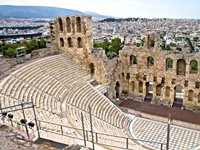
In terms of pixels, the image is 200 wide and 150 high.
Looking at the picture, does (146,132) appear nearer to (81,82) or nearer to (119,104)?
(119,104)

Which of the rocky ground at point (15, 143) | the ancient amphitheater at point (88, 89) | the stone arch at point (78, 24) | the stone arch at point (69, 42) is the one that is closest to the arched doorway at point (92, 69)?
the ancient amphitheater at point (88, 89)

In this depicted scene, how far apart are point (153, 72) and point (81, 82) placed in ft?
25.6

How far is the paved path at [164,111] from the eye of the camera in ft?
67.9

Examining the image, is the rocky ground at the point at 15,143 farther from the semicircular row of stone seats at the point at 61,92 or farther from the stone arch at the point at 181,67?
the stone arch at the point at 181,67

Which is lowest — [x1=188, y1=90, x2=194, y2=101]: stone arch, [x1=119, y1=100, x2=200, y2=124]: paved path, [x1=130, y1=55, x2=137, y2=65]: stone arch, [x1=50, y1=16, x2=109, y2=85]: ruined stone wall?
[x1=119, y1=100, x2=200, y2=124]: paved path

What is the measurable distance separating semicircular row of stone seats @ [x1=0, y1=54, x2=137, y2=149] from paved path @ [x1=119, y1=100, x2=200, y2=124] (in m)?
2.63

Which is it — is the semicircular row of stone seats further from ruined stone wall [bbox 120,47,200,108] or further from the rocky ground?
the rocky ground

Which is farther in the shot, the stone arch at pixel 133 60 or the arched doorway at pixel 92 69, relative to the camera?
the stone arch at pixel 133 60

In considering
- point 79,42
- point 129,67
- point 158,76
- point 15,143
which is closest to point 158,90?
point 158,76

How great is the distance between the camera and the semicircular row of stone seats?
53.6 ft

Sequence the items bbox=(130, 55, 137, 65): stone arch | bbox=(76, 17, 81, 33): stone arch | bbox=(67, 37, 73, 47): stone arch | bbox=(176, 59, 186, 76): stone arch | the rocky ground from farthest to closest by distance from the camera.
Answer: bbox=(130, 55, 137, 65): stone arch → bbox=(67, 37, 73, 47): stone arch → bbox=(76, 17, 81, 33): stone arch → bbox=(176, 59, 186, 76): stone arch → the rocky ground

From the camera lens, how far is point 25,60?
74.4ft

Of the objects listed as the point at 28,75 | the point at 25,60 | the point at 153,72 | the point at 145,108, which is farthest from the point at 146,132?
→ the point at 25,60

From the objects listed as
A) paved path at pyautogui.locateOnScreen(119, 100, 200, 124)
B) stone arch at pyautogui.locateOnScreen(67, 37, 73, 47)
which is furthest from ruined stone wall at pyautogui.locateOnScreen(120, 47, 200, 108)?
stone arch at pyautogui.locateOnScreen(67, 37, 73, 47)
